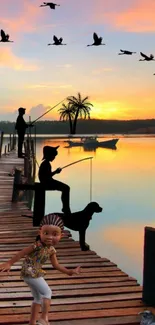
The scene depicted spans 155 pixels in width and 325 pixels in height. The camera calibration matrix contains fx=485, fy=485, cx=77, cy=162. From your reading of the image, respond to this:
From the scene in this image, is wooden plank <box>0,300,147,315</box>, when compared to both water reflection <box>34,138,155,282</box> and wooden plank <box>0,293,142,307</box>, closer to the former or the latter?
wooden plank <box>0,293,142,307</box>

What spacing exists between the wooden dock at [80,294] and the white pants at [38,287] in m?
0.62

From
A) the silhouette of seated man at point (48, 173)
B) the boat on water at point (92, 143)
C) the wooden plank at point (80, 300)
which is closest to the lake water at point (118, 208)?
the silhouette of seated man at point (48, 173)

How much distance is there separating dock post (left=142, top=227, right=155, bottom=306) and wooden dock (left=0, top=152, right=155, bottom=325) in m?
0.17

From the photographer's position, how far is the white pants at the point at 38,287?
16.3 ft

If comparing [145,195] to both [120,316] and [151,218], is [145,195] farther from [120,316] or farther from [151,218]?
[120,316]

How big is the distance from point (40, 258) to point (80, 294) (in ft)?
5.88

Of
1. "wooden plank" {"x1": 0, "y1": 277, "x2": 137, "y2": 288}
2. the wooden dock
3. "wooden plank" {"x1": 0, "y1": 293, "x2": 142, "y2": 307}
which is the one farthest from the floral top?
"wooden plank" {"x1": 0, "y1": 277, "x2": 137, "y2": 288}

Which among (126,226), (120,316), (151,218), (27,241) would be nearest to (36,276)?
(120,316)

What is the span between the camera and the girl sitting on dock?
4.84m

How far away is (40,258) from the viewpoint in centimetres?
496

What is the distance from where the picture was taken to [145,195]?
40.7 meters

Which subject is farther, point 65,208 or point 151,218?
point 151,218

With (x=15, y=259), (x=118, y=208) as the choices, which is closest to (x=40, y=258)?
(x=15, y=259)

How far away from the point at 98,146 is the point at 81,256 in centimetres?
10813
